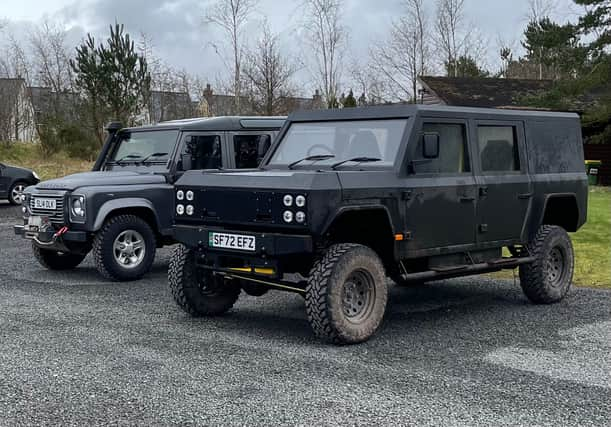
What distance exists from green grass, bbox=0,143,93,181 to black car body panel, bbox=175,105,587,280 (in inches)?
839

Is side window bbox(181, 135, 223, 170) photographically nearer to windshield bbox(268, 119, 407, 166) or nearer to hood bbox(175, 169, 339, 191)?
windshield bbox(268, 119, 407, 166)

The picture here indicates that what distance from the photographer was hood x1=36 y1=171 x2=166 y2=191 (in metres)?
9.82

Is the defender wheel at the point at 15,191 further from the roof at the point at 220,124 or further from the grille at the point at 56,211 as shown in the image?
the grille at the point at 56,211

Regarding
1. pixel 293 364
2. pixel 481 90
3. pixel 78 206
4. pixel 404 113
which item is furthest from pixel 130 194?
pixel 481 90

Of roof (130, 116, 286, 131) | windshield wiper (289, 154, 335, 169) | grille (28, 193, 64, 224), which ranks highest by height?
roof (130, 116, 286, 131)

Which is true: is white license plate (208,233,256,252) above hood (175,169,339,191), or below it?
below

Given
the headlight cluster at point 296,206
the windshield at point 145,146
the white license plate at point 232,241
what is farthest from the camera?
the windshield at point 145,146

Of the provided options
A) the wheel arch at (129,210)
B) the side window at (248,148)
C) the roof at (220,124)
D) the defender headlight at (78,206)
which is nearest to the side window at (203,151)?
the roof at (220,124)

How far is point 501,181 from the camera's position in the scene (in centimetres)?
779

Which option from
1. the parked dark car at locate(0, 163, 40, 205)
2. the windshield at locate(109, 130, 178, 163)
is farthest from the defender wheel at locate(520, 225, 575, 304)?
the parked dark car at locate(0, 163, 40, 205)

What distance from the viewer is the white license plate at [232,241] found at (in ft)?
21.1

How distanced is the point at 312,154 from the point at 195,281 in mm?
1670

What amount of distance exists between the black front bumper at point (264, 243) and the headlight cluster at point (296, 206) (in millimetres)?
141

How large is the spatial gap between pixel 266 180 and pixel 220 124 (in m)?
4.40
